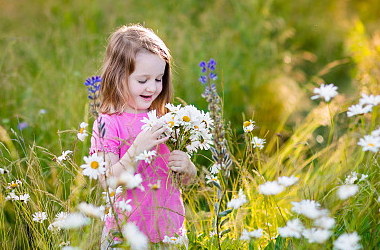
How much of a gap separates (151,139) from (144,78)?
1.60 ft

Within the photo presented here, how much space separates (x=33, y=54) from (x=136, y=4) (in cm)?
253

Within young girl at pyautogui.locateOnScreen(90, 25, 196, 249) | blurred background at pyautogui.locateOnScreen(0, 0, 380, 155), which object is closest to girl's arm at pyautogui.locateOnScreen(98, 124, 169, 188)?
young girl at pyautogui.locateOnScreen(90, 25, 196, 249)

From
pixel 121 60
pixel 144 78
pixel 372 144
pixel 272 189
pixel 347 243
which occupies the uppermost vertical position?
pixel 121 60

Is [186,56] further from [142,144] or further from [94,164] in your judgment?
[94,164]

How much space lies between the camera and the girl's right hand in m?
1.81

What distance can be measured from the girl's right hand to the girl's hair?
0.39 metres

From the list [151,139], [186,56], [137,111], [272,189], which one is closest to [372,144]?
[272,189]

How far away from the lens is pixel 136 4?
21.7ft

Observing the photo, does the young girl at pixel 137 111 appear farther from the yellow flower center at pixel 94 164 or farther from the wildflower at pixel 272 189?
the wildflower at pixel 272 189

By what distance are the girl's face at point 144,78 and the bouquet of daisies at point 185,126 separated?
0.35 m

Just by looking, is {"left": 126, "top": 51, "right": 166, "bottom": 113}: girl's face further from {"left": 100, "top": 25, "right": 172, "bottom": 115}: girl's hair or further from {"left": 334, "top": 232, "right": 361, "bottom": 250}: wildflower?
{"left": 334, "top": 232, "right": 361, "bottom": 250}: wildflower

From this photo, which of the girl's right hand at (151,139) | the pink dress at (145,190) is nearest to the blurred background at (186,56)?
the pink dress at (145,190)

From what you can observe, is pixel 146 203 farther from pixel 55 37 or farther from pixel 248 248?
pixel 55 37

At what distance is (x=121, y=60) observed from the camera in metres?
2.25
